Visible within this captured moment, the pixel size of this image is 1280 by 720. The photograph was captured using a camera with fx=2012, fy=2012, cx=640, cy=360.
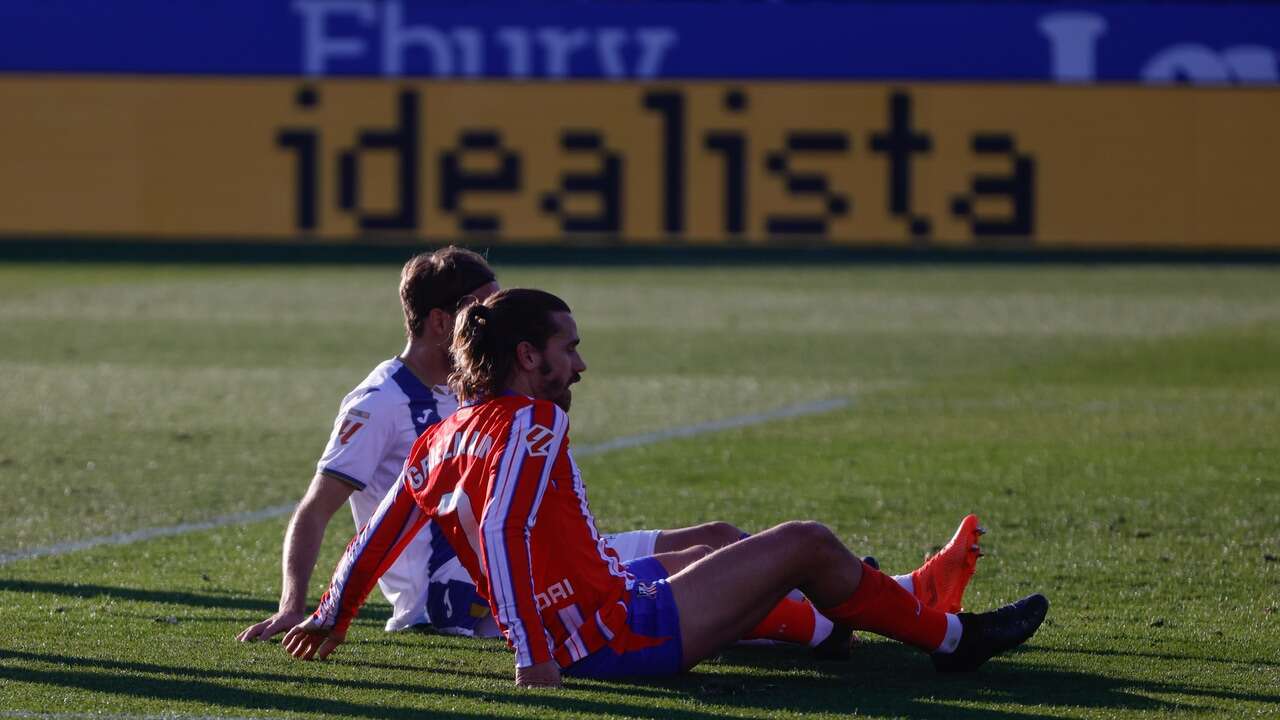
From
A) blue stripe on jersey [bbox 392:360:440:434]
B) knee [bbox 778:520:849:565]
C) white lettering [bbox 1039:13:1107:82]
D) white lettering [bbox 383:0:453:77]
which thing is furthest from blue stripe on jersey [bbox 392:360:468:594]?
white lettering [bbox 1039:13:1107:82]

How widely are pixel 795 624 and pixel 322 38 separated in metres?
24.4

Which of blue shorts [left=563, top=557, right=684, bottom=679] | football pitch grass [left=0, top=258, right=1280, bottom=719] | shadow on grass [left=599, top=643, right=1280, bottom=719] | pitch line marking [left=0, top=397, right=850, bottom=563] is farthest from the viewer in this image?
pitch line marking [left=0, top=397, right=850, bottom=563]

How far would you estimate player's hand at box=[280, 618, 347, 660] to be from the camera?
5211mm

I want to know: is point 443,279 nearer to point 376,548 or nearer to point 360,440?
point 360,440

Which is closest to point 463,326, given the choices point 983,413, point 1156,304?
point 983,413

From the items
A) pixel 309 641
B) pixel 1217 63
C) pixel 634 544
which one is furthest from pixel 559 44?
pixel 309 641

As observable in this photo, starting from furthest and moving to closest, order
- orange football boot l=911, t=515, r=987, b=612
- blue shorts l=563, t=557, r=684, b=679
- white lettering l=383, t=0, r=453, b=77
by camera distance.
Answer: white lettering l=383, t=0, r=453, b=77 < orange football boot l=911, t=515, r=987, b=612 < blue shorts l=563, t=557, r=684, b=679

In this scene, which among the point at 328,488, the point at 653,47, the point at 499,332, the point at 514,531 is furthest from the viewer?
the point at 653,47

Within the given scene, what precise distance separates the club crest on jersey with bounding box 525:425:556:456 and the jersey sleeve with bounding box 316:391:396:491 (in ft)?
3.00

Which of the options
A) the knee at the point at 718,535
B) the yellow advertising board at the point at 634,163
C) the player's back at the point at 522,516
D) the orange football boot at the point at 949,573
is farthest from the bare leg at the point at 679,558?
the yellow advertising board at the point at 634,163

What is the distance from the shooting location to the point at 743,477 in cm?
929

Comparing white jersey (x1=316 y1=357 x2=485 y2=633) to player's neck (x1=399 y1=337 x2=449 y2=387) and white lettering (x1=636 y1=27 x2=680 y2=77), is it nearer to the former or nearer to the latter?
player's neck (x1=399 y1=337 x2=449 y2=387)

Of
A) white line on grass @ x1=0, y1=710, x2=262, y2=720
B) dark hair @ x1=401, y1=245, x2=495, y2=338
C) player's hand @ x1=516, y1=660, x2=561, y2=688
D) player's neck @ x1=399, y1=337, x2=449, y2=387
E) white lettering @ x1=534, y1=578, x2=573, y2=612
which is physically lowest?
white line on grass @ x1=0, y1=710, x2=262, y2=720

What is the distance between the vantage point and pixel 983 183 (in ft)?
93.0
